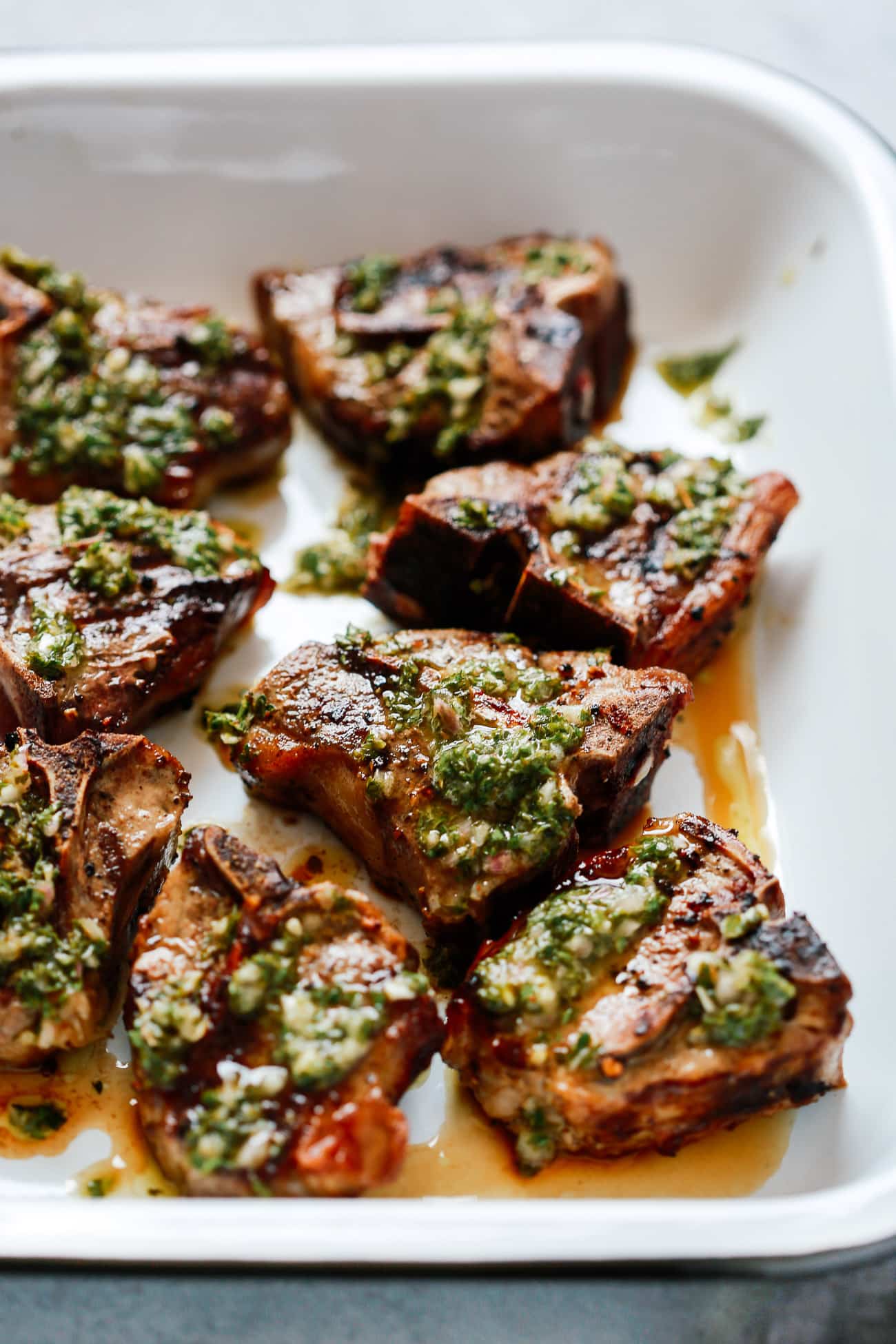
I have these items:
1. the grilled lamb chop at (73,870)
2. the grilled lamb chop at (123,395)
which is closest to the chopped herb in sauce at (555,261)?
the grilled lamb chop at (123,395)

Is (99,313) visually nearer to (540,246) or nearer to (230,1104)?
(540,246)

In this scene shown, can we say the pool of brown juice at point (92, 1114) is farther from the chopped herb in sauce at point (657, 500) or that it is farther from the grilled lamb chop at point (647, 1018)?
the chopped herb in sauce at point (657, 500)

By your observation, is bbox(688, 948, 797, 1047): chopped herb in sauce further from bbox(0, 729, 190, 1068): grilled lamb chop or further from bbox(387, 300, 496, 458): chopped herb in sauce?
bbox(387, 300, 496, 458): chopped herb in sauce

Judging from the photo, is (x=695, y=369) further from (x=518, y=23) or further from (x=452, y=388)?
(x=518, y=23)

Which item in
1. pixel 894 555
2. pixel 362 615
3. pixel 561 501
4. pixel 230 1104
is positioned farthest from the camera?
pixel 362 615

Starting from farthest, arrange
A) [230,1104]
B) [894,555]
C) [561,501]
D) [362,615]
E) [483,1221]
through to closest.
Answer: [362,615] < [561,501] < [894,555] < [230,1104] < [483,1221]

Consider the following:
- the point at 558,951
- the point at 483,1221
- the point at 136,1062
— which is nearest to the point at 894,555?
the point at 558,951
